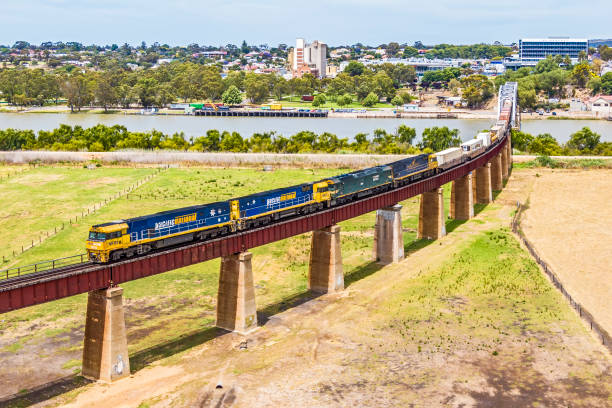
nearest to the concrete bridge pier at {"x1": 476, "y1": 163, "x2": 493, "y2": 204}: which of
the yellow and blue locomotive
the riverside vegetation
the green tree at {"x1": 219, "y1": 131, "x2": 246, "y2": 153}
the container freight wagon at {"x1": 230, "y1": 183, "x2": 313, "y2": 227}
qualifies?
the yellow and blue locomotive

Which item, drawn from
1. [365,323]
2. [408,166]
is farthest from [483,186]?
[365,323]

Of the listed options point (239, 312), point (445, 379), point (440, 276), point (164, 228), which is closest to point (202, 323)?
point (239, 312)

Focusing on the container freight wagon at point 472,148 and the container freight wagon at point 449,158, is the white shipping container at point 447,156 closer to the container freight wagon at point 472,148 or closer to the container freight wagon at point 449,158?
the container freight wagon at point 449,158

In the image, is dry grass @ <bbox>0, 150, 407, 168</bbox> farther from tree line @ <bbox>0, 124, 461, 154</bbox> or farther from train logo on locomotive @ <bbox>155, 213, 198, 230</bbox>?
train logo on locomotive @ <bbox>155, 213, 198, 230</bbox>

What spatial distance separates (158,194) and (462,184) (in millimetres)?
44818

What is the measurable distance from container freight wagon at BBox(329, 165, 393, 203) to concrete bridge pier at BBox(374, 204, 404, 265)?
2.61m

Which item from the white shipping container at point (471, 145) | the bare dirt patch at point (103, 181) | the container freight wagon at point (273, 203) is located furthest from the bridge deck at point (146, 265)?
the bare dirt patch at point (103, 181)

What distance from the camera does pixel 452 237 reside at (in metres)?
85.9

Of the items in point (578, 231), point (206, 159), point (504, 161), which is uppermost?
point (206, 159)

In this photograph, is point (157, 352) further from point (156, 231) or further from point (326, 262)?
point (326, 262)

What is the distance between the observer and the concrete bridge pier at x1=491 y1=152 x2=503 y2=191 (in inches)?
4771

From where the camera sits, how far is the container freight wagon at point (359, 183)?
221 feet

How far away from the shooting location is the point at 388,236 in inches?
2953

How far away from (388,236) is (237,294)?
24.4 m
